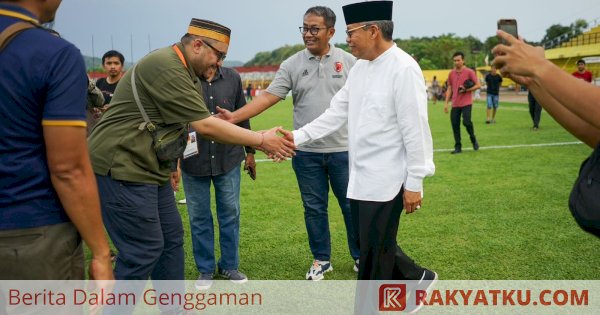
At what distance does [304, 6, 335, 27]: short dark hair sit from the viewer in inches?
194

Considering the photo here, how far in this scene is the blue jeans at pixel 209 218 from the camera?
485cm

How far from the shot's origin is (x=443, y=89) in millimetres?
46469

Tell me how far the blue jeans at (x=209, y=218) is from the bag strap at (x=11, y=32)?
298 centimetres

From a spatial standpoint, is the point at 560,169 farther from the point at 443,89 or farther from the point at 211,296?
the point at 443,89

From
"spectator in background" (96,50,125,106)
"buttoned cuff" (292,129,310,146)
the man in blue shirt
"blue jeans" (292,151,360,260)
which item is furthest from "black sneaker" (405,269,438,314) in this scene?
"spectator in background" (96,50,125,106)

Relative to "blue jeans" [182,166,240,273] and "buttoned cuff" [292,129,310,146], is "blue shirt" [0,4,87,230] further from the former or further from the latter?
"blue jeans" [182,166,240,273]

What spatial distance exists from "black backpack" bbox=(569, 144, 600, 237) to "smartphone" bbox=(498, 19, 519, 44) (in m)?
0.57

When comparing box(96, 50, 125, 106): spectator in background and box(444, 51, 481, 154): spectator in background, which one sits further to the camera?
box(444, 51, 481, 154): spectator in background

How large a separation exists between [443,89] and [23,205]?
46.8m

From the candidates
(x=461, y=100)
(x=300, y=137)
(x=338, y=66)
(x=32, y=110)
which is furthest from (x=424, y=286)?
(x=461, y=100)

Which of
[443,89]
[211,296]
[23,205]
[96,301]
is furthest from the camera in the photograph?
[443,89]

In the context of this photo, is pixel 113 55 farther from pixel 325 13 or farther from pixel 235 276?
pixel 235 276

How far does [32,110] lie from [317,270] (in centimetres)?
338

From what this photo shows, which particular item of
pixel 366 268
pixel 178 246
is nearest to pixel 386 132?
pixel 366 268
